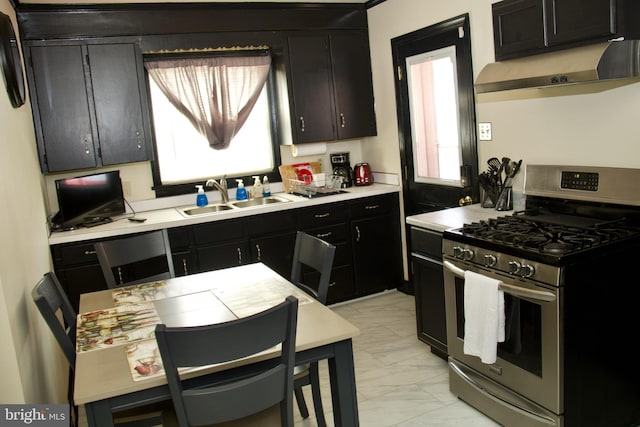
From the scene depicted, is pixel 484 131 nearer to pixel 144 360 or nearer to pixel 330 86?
pixel 330 86

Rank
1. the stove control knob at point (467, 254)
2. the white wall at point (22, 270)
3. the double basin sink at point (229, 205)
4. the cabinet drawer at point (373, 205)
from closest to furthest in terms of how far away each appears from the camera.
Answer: the white wall at point (22, 270) < the stove control knob at point (467, 254) < the double basin sink at point (229, 205) < the cabinet drawer at point (373, 205)

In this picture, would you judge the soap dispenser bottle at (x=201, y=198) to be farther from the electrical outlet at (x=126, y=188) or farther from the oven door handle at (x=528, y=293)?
the oven door handle at (x=528, y=293)

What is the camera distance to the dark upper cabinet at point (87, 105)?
12.6 ft

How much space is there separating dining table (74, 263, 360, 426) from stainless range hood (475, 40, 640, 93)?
4.61 ft

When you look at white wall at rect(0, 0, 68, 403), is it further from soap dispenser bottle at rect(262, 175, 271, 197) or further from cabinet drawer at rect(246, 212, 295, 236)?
soap dispenser bottle at rect(262, 175, 271, 197)

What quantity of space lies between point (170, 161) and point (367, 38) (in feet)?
6.42

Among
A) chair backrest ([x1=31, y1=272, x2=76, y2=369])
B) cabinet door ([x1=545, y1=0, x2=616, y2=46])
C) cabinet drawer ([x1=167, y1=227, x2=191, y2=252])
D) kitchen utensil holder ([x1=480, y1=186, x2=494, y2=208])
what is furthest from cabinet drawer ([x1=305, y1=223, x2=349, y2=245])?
cabinet door ([x1=545, y1=0, x2=616, y2=46])

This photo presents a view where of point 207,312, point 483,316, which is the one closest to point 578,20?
point 483,316

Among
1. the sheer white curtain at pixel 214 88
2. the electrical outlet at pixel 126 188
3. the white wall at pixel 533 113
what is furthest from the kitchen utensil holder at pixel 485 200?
the electrical outlet at pixel 126 188

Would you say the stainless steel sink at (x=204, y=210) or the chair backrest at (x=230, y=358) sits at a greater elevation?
the stainless steel sink at (x=204, y=210)

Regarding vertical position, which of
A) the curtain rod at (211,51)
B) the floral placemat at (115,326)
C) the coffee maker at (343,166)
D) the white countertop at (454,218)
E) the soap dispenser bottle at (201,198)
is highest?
the curtain rod at (211,51)

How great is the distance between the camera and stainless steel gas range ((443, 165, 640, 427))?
2.30m

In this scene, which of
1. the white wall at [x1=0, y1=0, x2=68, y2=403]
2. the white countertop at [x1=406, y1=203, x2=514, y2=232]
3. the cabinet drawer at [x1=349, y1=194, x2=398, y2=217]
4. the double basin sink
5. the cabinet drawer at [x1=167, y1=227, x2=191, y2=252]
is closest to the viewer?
the white wall at [x1=0, y1=0, x2=68, y2=403]

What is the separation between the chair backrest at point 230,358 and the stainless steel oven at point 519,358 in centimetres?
114
